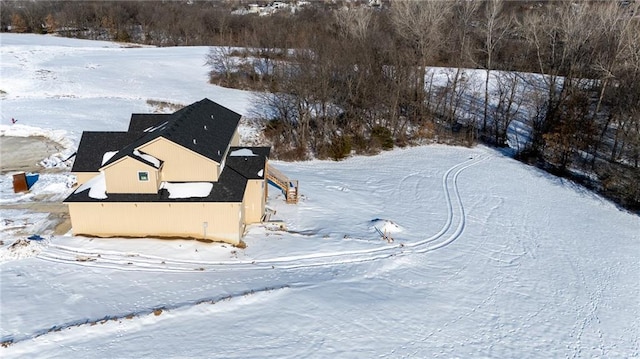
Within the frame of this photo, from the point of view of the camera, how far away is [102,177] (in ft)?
76.6

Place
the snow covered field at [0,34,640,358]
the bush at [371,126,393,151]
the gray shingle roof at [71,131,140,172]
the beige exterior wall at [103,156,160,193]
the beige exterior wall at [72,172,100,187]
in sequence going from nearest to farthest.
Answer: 1. the snow covered field at [0,34,640,358]
2. the beige exterior wall at [103,156,160,193]
3. the beige exterior wall at [72,172,100,187]
4. the gray shingle roof at [71,131,140,172]
5. the bush at [371,126,393,151]

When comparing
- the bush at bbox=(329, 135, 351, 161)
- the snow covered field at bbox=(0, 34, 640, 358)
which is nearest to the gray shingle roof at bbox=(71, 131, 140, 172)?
the snow covered field at bbox=(0, 34, 640, 358)

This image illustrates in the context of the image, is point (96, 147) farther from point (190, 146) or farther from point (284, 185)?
point (284, 185)

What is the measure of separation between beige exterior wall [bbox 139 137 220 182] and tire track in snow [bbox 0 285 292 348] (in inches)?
265

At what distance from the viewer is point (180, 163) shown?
22766 mm

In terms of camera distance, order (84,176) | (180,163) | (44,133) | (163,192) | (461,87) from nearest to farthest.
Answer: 1. (163,192)
2. (180,163)
3. (84,176)
4. (44,133)
5. (461,87)

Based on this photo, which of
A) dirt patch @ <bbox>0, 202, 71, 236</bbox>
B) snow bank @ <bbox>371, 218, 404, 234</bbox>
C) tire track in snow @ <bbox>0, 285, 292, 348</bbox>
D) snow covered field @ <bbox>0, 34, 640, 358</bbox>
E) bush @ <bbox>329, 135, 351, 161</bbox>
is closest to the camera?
tire track in snow @ <bbox>0, 285, 292, 348</bbox>

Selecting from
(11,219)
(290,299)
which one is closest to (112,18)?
(11,219)

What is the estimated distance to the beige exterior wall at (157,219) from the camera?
72.3ft

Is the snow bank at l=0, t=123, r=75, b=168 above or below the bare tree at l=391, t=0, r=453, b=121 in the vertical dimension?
below

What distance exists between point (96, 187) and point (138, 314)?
8.27m

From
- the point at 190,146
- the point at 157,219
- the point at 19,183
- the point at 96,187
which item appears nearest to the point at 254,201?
the point at 190,146

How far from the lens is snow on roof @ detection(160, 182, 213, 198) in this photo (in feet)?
72.8

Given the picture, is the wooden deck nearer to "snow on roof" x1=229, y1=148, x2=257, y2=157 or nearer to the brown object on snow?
"snow on roof" x1=229, y1=148, x2=257, y2=157
